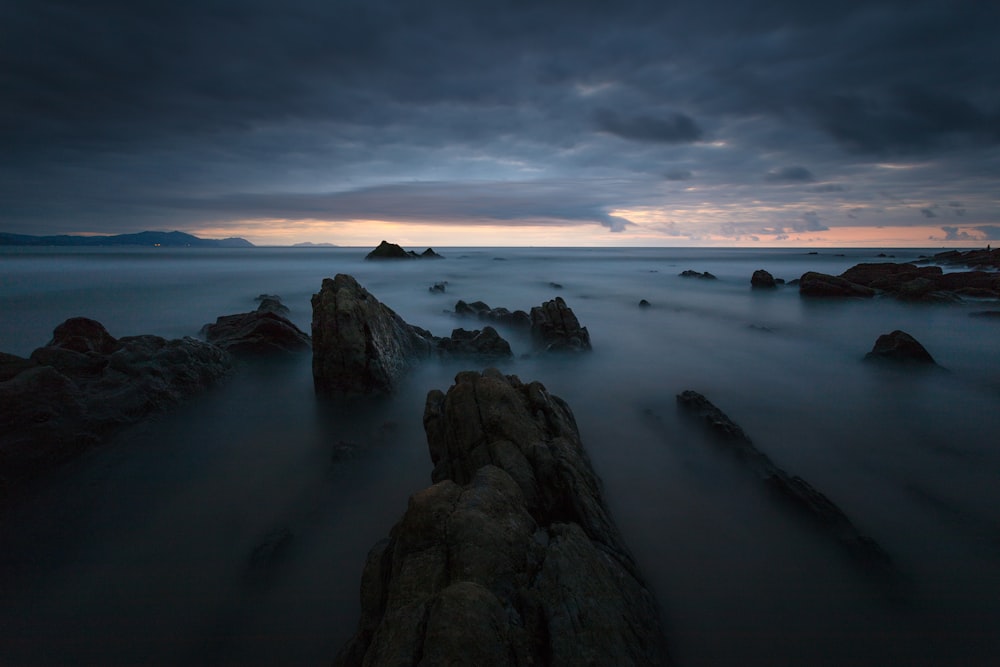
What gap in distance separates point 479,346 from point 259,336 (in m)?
7.34

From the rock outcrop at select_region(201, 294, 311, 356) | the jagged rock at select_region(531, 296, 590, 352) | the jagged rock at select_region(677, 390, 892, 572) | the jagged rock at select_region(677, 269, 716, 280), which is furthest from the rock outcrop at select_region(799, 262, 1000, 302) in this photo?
the rock outcrop at select_region(201, 294, 311, 356)

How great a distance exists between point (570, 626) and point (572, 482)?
6.29 feet

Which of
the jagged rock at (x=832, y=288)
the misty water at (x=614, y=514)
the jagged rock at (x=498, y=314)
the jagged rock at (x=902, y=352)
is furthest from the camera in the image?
the jagged rock at (x=832, y=288)

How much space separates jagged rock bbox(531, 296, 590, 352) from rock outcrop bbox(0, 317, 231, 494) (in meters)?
10.3

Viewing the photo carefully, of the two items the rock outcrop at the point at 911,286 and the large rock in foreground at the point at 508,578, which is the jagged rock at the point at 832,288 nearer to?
the rock outcrop at the point at 911,286

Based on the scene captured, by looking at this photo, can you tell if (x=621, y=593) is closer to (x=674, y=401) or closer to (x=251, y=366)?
(x=674, y=401)

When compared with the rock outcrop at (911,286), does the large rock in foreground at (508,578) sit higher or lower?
lower

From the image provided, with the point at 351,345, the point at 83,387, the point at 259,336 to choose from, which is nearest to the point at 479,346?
the point at 351,345

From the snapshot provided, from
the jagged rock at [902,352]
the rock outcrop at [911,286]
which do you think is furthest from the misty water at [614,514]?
the rock outcrop at [911,286]

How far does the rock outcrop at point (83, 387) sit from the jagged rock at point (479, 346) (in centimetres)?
655

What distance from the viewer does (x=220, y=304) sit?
93.4 ft

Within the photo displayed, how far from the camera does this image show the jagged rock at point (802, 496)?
5727 mm

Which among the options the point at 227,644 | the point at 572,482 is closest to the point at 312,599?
the point at 227,644

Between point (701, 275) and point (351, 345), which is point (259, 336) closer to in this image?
point (351, 345)
